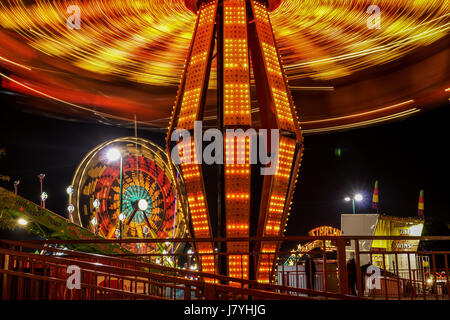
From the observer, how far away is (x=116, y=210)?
30.4m

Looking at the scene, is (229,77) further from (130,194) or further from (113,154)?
(130,194)

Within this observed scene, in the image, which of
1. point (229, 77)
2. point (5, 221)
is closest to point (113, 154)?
point (5, 221)

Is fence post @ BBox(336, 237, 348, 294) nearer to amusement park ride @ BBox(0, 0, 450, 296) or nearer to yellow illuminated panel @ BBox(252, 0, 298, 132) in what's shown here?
→ amusement park ride @ BBox(0, 0, 450, 296)

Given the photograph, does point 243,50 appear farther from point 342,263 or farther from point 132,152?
point 132,152

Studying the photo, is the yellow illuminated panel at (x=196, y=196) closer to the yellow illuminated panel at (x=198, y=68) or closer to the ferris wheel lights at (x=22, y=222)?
the yellow illuminated panel at (x=198, y=68)

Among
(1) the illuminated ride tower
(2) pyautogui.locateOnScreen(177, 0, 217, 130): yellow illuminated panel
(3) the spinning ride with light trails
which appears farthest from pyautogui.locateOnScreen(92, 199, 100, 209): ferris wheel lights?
(2) pyautogui.locateOnScreen(177, 0, 217, 130): yellow illuminated panel

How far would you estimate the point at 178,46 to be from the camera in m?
17.4

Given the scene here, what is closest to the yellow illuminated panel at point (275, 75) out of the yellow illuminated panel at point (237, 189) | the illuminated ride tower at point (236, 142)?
the illuminated ride tower at point (236, 142)

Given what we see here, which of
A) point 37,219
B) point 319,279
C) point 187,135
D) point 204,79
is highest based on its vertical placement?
point 204,79

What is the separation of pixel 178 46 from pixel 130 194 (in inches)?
597

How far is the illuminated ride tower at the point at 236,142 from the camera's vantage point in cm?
1126

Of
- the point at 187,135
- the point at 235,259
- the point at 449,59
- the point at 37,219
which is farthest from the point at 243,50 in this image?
the point at 449,59

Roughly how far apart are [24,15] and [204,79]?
613cm

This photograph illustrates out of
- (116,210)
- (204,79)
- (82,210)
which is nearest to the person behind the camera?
(204,79)
